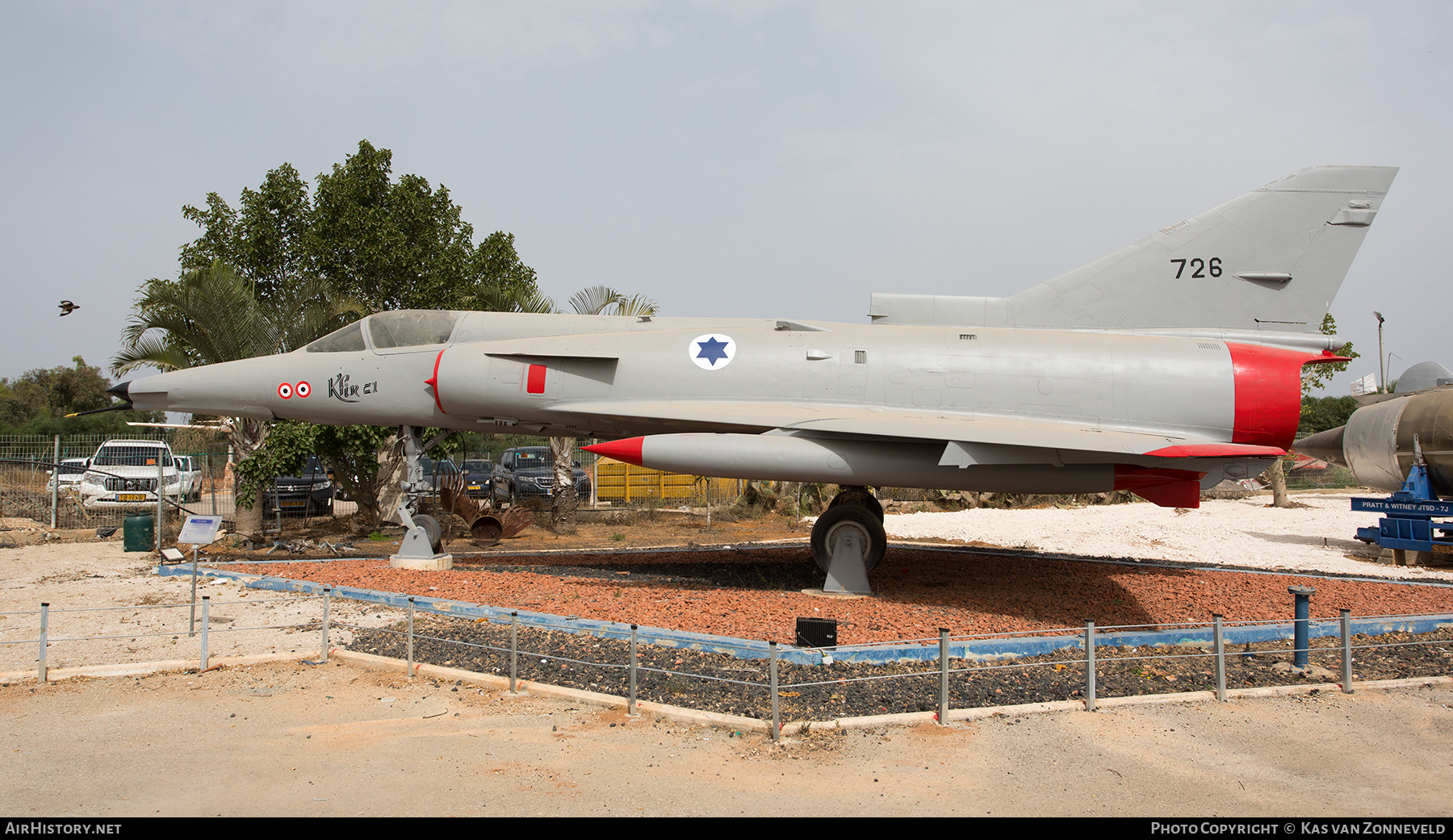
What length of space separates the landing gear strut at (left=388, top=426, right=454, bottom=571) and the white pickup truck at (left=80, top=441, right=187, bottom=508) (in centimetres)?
839

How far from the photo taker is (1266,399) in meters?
9.20

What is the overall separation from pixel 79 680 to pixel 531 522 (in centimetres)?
1319

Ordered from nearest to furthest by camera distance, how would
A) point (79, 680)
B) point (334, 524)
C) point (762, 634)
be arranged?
point (79, 680) < point (762, 634) < point (334, 524)

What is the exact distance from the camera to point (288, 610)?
29.7 feet

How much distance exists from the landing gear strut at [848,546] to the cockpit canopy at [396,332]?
6355mm

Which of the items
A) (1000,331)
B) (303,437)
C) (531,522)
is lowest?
(531,522)

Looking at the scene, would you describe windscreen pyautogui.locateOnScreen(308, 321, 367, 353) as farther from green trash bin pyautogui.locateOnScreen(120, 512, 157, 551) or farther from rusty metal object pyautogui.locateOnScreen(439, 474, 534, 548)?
rusty metal object pyautogui.locateOnScreen(439, 474, 534, 548)

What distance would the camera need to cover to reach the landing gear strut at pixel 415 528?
38.1ft

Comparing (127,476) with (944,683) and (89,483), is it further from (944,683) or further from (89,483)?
(944,683)

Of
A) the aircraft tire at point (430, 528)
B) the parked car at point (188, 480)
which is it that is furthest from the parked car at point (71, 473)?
the aircraft tire at point (430, 528)

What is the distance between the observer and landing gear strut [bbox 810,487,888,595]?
998cm

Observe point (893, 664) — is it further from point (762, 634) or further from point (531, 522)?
point (531, 522)

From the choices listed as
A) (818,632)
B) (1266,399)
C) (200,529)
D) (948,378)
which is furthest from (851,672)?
(200,529)
